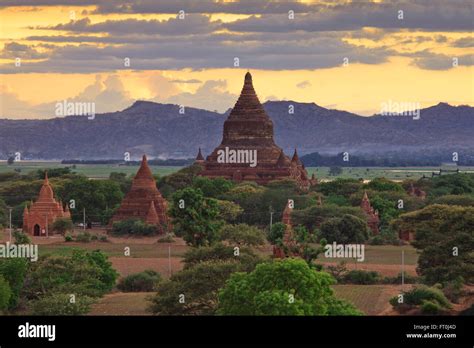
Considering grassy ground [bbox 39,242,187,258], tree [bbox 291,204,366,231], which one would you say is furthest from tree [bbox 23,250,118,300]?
tree [bbox 291,204,366,231]

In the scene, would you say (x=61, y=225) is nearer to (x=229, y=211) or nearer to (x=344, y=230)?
(x=229, y=211)

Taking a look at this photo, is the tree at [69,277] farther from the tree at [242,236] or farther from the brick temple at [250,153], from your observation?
the brick temple at [250,153]

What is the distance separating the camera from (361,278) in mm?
60750

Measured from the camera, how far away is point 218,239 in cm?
6781

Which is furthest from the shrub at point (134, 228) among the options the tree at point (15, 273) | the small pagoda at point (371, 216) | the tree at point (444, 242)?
the tree at point (15, 273)

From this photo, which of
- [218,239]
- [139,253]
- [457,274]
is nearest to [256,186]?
[139,253]

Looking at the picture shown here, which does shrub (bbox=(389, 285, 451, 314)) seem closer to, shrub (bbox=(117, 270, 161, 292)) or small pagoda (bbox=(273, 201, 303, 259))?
small pagoda (bbox=(273, 201, 303, 259))

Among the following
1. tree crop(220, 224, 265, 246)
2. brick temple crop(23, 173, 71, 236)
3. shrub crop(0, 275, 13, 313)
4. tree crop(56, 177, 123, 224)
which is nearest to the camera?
shrub crop(0, 275, 13, 313)

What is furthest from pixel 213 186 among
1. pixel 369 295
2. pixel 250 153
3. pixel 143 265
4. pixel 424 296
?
pixel 424 296

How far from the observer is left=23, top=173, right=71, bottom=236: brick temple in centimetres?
Result: 8838

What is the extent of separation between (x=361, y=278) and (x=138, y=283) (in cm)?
948

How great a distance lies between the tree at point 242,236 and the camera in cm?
6419

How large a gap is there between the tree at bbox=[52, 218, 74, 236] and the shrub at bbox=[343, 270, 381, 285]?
29.9m
